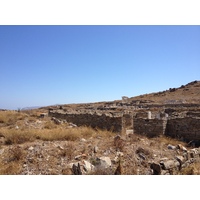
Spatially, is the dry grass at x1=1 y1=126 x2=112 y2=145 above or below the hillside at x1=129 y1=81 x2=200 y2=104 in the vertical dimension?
below

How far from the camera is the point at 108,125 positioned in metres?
10.7

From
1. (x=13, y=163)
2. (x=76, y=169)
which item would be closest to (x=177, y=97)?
(x=76, y=169)

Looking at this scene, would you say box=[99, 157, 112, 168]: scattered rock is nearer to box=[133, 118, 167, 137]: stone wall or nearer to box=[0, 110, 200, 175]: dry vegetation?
box=[0, 110, 200, 175]: dry vegetation

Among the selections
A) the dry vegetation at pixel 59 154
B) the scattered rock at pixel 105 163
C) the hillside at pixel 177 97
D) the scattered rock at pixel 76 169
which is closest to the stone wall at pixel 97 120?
the dry vegetation at pixel 59 154

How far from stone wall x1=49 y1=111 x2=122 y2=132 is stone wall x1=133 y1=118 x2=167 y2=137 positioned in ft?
3.03

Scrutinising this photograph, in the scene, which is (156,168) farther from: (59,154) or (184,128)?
(184,128)

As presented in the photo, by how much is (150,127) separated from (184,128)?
4.71 feet

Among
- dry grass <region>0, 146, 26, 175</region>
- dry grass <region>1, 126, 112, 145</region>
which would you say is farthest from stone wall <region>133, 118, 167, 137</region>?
dry grass <region>0, 146, 26, 175</region>

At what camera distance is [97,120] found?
11.4 metres

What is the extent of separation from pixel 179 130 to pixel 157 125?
96cm

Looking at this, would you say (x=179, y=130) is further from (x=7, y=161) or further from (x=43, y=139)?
(x=7, y=161)

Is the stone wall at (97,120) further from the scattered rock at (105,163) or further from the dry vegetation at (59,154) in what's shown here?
the scattered rock at (105,163)

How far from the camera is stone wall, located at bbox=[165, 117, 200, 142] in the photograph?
9328 mm

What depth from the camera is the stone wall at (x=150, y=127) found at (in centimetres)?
1002
